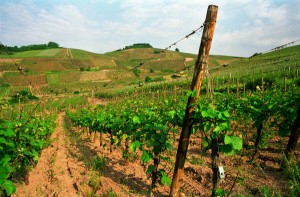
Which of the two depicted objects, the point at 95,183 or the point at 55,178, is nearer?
the point at 95,183

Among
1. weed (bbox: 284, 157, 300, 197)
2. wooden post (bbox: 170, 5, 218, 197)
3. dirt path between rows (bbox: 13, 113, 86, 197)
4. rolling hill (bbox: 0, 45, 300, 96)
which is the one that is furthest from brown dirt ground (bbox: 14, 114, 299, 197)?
rolling hill (bbox: 0, 45, 300, 96)

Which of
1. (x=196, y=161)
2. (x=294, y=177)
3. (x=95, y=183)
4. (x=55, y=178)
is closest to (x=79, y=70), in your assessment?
(x=55, y=178)

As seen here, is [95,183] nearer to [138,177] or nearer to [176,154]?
[138,177]

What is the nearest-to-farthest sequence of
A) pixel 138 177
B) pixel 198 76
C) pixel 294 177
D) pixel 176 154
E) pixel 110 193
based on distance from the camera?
pixel 198 76
pixel 294 177
pixel 110 193
pixel 176 154
pixel 138 177

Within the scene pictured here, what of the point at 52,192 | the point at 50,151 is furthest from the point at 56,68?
the point at 52,192

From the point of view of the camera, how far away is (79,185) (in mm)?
5676

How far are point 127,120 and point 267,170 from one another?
3.98 metres

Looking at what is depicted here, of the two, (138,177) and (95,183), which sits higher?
(95,183)

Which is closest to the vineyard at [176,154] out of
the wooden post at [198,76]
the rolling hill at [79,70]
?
the wooden post at [198,76]

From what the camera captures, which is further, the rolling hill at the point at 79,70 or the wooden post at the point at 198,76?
the rolling hill at the point at 79,70

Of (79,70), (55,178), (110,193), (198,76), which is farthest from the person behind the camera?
(79,70)

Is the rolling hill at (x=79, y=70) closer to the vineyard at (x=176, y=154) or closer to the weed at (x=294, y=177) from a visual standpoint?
the vineyard at (x=176, y=154)

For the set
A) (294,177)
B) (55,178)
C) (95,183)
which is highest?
(294,177)

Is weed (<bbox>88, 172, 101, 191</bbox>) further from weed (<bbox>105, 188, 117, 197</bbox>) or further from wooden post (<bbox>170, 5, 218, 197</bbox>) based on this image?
wooden post (<bbox>170, 5, 218, 197</bbox>)
